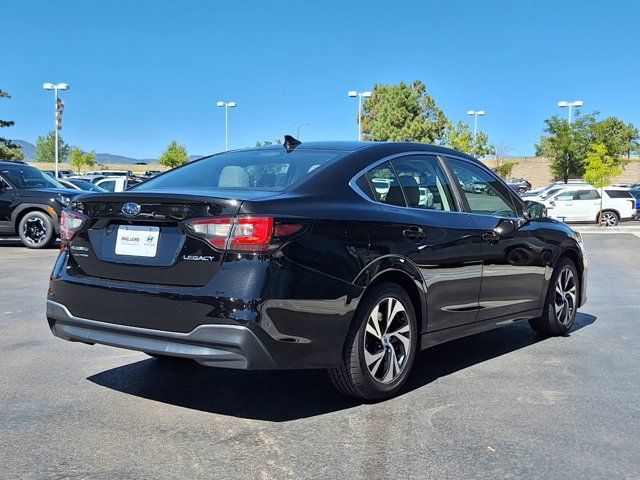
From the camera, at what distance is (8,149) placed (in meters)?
56.1

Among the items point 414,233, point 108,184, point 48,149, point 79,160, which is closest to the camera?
point 414,233

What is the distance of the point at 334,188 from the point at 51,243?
11.7 metres

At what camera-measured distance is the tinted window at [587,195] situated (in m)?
27.0

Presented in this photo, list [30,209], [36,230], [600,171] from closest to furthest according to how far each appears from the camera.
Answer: [30,209]
[36,230]
[600,171]

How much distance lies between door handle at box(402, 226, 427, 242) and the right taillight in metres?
1.00

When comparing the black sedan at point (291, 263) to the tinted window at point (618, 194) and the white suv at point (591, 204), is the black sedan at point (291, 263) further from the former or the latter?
the tinted window at point (618, 194)

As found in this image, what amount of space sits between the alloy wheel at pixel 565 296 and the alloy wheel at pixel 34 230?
36.3ft

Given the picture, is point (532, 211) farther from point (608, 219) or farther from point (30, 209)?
point (608, 219)

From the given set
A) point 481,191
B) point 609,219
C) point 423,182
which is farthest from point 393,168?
point 609,219

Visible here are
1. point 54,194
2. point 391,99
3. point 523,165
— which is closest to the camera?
point 54,194

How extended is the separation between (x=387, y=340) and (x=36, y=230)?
11.8 meters

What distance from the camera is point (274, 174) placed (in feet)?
14.6

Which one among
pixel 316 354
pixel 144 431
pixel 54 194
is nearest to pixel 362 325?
pixel 316 354

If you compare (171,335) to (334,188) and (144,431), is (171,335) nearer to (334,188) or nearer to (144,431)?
(144,431)
